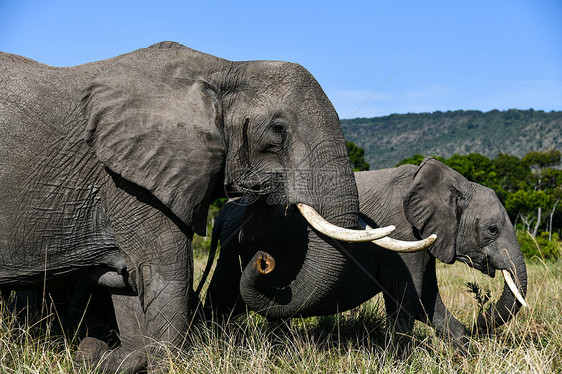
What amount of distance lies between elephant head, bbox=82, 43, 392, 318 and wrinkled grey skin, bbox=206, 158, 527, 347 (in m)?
1.29

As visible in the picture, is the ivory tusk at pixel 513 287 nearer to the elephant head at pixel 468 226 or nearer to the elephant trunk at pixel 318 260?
the elephant head at pixel 468 226

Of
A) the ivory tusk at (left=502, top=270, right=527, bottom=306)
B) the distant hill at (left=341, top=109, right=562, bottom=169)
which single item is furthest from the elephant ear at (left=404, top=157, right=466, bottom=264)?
the distant hill at (left=341, top=109, right=562, bottom=169)

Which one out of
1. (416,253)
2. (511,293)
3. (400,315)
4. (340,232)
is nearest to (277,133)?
(340,232)

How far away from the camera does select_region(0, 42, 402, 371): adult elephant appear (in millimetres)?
3900

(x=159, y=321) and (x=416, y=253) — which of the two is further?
(x=416, y=253)

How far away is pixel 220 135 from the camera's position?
3.98 m

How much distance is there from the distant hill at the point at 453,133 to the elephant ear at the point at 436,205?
318 feet

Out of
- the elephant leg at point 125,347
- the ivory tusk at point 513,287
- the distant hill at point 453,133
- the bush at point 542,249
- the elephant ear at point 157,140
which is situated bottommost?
the bush at point 542,249

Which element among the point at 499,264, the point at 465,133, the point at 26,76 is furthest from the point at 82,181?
the point at 465,133

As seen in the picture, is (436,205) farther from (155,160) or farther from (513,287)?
(155,160)

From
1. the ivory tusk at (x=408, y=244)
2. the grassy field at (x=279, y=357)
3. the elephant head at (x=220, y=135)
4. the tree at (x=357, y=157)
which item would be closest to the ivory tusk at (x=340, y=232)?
the elephant head at (x=220, y=135)

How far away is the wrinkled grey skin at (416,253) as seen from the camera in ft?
17.9

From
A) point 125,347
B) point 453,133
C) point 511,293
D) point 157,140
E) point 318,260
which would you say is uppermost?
point 453,133

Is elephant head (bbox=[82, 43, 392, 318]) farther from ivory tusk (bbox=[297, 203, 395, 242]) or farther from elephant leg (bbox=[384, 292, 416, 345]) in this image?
elephant leg (bbox=[384, 292, 416, 345])
